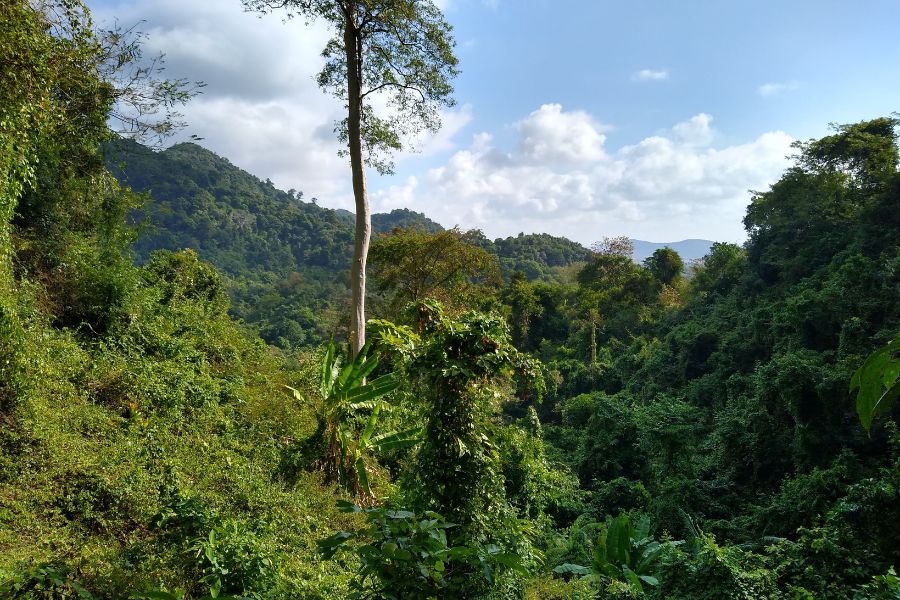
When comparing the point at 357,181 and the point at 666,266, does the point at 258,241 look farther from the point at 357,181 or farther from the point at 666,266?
the point at 357,181

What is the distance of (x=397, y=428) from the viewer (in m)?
7.88

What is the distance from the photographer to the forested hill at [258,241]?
42219 millimetres

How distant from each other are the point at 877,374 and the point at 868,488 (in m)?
7.85

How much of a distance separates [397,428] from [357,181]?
13.3ft

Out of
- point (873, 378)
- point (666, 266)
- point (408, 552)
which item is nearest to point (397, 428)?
point (408, 552)

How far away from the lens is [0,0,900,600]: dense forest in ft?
12.4

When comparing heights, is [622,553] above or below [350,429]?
below

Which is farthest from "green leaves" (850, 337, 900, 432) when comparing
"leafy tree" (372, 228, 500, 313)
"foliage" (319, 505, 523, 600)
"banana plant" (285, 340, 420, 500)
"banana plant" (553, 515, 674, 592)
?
"leafy tree" (372, 228, 500, 313)

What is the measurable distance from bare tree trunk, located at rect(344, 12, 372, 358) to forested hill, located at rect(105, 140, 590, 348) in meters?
27.3

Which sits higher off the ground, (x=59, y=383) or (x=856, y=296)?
(x=856, y=296)

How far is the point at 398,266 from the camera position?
16.0m

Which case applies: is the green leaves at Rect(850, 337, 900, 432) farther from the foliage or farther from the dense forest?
the foliage

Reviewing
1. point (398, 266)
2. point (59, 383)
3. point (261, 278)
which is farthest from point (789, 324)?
point (261, 278)

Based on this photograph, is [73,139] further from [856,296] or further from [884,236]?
[884,236]
